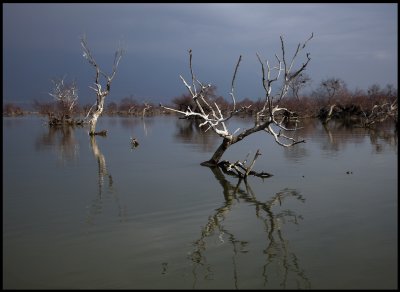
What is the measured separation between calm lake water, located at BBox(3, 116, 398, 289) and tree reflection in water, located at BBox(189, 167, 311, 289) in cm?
2

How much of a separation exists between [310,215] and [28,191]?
21.2ft

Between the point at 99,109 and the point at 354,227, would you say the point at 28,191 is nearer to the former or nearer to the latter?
the point at 354,227

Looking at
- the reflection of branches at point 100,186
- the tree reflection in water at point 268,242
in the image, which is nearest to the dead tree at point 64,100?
the reflection of branches at point 100,186

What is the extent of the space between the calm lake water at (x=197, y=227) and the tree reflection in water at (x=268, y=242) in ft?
0.07

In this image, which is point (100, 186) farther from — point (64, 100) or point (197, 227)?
point (64, 100)

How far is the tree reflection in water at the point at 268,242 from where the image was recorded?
5570 millimetres

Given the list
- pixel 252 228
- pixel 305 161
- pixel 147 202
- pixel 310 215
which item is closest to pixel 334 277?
pixel 252 228

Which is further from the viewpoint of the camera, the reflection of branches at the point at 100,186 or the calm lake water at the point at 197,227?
the reflection of branches at the point at 100,186

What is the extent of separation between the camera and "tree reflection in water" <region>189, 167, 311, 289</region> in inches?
219

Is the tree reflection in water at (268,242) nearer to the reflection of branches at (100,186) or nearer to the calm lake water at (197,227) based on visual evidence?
the calm lake water at (197,227)

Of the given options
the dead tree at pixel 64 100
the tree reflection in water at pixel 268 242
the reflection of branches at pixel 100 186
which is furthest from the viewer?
the dead tree at pixel 64 100

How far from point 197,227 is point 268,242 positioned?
53.7 inches

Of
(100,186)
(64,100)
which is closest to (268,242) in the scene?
(100,186)

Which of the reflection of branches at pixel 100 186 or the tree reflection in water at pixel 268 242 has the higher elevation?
the tree reflection in water at pixel 268 242
